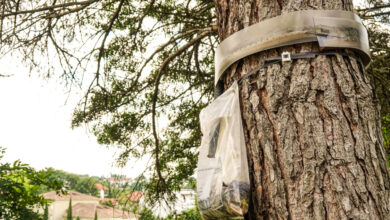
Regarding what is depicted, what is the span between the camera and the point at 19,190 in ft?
8.14

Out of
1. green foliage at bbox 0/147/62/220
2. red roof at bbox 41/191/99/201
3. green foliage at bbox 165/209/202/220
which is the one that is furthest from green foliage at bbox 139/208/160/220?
green foliage at bbox 0/147/62/220

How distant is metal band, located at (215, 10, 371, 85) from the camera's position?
3.24 feet

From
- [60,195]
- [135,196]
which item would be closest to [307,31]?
[60,195]

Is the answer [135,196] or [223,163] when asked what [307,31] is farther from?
[135,196]

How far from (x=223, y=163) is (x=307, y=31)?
1.46 ft

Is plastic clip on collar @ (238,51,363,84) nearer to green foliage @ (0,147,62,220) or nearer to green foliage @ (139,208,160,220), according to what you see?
green foliage @ (0,147,62,220)

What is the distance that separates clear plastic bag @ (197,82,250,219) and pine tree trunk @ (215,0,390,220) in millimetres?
39

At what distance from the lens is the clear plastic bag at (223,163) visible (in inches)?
36.2

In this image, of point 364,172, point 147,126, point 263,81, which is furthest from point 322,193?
point 147,126

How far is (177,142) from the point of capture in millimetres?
4375

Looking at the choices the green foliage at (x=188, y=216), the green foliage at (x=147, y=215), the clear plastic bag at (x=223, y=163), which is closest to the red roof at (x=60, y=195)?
the green foliage at (x=147, y=215)

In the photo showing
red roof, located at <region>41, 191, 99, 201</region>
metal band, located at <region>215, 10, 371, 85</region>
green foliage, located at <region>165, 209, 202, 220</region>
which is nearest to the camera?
metal band, located at <region>215, 10, 371, 85</region>

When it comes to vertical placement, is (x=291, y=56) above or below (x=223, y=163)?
above

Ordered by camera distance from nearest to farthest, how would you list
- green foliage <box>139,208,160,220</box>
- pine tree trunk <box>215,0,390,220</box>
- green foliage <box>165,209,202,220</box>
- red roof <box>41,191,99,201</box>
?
pine tree trunk <box>215,0,390,220</box>
red roof <box>41,191,99,201</box>
green foliage <box>139,208,160,220</box>
green foliage <box>165,209,202,220</box>
